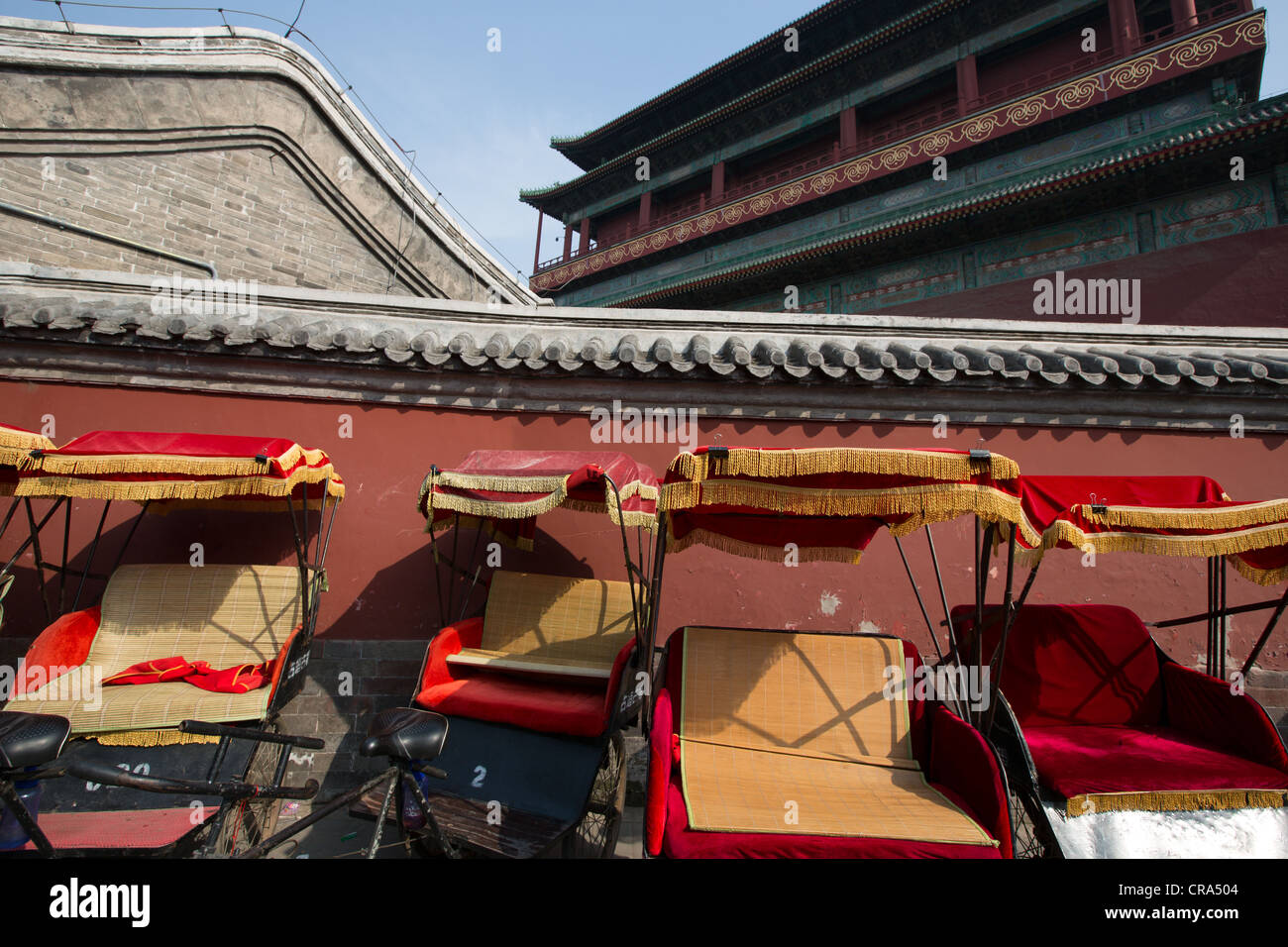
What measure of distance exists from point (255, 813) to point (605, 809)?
6.41 ft

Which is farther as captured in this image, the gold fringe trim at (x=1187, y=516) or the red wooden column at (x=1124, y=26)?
the red wooden column at (x=1124, y=26)

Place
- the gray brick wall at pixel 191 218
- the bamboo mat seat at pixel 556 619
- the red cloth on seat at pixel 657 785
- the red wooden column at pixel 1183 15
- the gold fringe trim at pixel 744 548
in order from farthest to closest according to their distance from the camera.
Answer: the red wooden column at pixel 1183 15, the gray brick wall at pixel 191 218, the bamboo mat seat at pixel 556 619, the gold fringe trim at pixel 744 548, the red cloth on seat at pixel 657 785

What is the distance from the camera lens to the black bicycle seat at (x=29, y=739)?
221 cm

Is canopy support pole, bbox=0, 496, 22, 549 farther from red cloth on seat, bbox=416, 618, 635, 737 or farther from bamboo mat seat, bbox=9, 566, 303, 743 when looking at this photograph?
red cloth on seat, bbox=416, 618, 635, 737

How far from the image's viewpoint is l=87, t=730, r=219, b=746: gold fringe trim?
3621 mm

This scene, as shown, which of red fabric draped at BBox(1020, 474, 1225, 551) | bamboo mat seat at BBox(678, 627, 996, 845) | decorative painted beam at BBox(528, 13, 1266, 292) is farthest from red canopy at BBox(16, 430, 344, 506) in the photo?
decorative painted beam at BBox(528, 13, 1266, 292)

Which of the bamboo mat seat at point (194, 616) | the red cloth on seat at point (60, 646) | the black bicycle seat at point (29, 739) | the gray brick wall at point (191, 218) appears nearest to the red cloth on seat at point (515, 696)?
the bamboo mat seat at point (194, 616)

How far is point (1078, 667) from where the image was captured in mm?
4145

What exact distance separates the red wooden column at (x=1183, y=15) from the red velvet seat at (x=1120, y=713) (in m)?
13.3

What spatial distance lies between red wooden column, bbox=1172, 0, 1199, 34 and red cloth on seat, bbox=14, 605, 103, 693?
57.8 ft

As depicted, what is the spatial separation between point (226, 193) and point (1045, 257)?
45.1 feet

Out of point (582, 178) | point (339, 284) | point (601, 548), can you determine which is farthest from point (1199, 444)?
point (582, 178)

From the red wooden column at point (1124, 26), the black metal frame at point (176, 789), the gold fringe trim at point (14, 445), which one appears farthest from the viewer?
the red wooden column at point (1124, 26)

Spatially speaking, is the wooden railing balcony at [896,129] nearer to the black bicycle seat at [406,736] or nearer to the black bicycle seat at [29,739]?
the black bicycle seat at [406,736]
